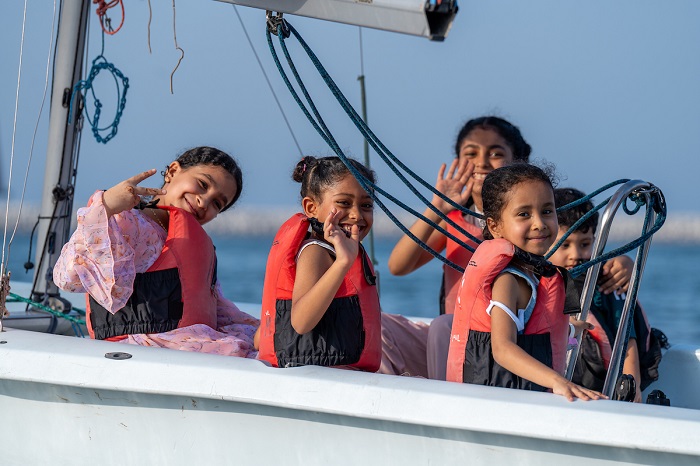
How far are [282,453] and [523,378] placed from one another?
700 mm

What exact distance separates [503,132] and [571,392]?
1.66 meters

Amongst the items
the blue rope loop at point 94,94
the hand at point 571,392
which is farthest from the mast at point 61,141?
the hand at point 571,392

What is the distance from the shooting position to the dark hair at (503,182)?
9.68 feet

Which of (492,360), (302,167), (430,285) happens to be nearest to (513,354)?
(492,360)

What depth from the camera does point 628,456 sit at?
2434 mm

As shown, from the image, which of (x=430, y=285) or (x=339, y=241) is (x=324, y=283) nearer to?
(x=339, y=241)

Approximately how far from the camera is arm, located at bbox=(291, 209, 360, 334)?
2.82 m

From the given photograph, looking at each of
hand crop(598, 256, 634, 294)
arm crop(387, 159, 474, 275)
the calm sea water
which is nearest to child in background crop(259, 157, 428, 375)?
arm crop(387, 159, 474, 275)

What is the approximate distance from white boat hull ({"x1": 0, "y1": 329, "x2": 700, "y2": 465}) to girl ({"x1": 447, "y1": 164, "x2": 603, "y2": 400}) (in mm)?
238

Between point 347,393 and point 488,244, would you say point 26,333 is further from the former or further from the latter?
point 488,244

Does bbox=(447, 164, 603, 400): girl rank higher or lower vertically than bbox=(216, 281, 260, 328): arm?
higher

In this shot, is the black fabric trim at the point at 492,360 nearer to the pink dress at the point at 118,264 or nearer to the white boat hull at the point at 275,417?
the white boat hull at the point at 275,417

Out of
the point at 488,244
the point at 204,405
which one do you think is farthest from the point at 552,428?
the point at 204,405

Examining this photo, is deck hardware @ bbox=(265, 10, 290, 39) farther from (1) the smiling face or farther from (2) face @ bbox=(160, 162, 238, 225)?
(1) the smiling face
